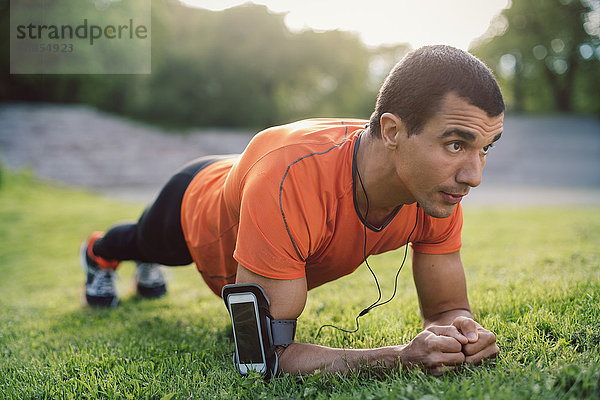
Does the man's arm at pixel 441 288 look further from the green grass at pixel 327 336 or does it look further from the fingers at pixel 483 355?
the fingers at pixel 483 355

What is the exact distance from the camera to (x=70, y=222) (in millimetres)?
12062

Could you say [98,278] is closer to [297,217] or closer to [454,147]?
[297,217]

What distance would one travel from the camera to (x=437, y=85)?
7.96ft

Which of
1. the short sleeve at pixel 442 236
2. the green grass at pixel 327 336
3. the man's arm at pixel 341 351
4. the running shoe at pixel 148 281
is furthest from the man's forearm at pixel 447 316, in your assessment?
the running shoe at pixel 148 281

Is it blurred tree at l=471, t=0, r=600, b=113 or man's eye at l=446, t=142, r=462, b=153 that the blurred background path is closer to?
blurred tree at l=471, t=0, r=600, b=113

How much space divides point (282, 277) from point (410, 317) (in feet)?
4.68

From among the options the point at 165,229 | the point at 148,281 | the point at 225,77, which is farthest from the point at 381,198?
the point at 225,77

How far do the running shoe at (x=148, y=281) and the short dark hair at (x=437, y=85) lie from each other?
3.72 metres

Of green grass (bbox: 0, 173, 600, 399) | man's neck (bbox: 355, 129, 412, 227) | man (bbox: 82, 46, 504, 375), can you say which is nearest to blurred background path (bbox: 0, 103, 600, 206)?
green grass (bbox: 0, 173, 600, 399)

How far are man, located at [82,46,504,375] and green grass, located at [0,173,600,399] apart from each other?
0.59ft

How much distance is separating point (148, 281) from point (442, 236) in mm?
3422

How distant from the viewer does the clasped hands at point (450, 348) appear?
8.11 ft

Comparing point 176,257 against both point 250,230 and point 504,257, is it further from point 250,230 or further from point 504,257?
point 504,257

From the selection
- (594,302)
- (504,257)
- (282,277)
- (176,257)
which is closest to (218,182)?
(176,257)
